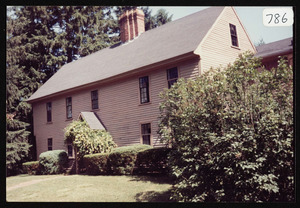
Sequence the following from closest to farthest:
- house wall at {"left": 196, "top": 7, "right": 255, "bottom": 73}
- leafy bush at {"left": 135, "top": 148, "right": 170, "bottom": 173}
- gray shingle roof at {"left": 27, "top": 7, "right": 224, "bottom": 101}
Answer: leafy bush at {"left": 135, "top": 148, "right": 170, "bottom": 173}
house wall at {"left": 196, "top": 7, "right": 255, "bottom": 73}
gray shingle roof at {"left": 27, "top": 7, "right": 224, "bottom": 101}

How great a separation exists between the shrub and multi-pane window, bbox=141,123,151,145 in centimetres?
263

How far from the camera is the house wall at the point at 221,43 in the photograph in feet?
42.0

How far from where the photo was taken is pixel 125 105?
15305mm

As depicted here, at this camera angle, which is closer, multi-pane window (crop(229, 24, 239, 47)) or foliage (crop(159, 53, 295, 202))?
foliage (crop(159, 53, 295, 202))

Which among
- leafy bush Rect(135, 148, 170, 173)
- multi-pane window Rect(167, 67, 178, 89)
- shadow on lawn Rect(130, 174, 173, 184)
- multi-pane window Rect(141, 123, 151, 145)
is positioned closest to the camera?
shadow on lawn Rect(130, 174, 173, 184)

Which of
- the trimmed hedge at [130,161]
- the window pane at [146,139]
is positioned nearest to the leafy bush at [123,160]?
the trimmed hedge at [130,161]

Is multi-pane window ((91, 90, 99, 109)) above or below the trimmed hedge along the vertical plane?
above

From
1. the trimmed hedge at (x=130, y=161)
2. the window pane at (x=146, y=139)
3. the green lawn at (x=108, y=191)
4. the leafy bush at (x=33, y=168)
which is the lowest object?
the leafy bush at (x=33, y=168)

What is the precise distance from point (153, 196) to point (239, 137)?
363cm

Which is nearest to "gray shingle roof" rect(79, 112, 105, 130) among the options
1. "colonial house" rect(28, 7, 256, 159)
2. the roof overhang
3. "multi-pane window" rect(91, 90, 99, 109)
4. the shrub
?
"colonial house" rect(28, 7, 256, 159)

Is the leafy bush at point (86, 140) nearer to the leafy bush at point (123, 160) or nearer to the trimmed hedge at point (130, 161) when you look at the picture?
the trimmed hedge at point (130, 161)

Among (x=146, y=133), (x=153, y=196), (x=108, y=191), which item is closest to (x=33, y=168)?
(x=146, y=133)

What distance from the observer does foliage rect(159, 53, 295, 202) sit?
5.30m

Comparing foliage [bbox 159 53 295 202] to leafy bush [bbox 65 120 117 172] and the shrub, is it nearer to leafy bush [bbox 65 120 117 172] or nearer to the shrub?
the shrub
